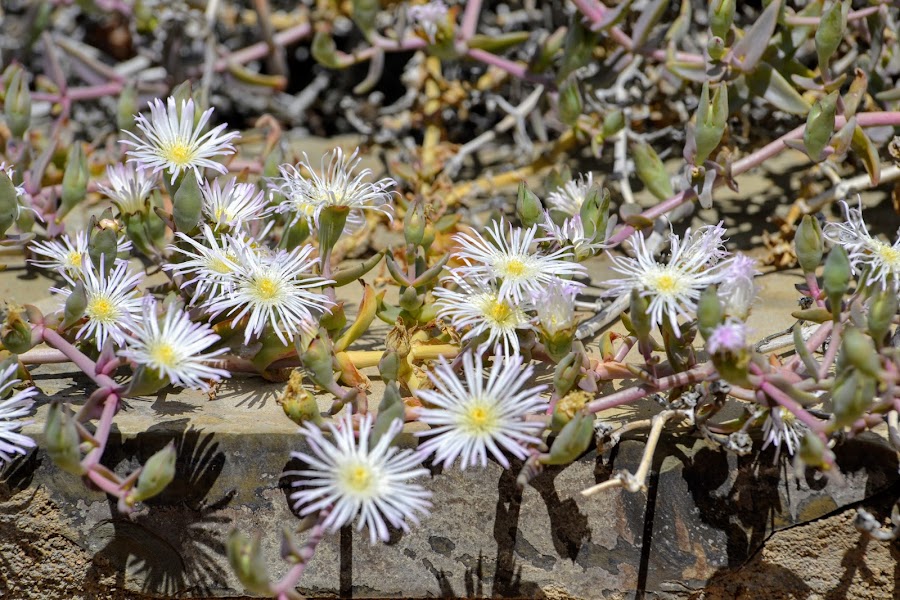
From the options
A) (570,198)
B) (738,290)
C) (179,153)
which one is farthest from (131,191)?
(738,290)

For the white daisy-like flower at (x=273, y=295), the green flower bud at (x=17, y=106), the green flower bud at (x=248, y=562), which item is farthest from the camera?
the green flower bud at (x=17, y=106)

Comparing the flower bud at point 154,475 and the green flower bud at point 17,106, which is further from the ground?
the green flower bud at point 17,106

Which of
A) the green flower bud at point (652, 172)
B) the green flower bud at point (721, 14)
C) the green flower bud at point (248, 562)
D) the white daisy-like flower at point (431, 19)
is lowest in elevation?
the green flower bud at point (248, 562)

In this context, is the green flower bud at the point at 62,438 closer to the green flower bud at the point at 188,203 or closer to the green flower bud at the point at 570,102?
the green flower bud at the point at 188,203

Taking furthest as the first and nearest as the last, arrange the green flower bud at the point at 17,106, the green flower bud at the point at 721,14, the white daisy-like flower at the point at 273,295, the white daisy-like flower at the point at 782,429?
the green flower bud at the point at 17,106 → the green flower bud at the point at 721,14 → the white daisy-like flower at the point at 273,295 → the white daisy-like flower at the point at 782,429

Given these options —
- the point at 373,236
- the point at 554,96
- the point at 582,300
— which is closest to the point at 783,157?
the point at 554,96

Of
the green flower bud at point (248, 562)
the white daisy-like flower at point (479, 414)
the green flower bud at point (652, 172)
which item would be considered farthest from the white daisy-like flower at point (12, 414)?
the green flower bud at point (652, 172)
